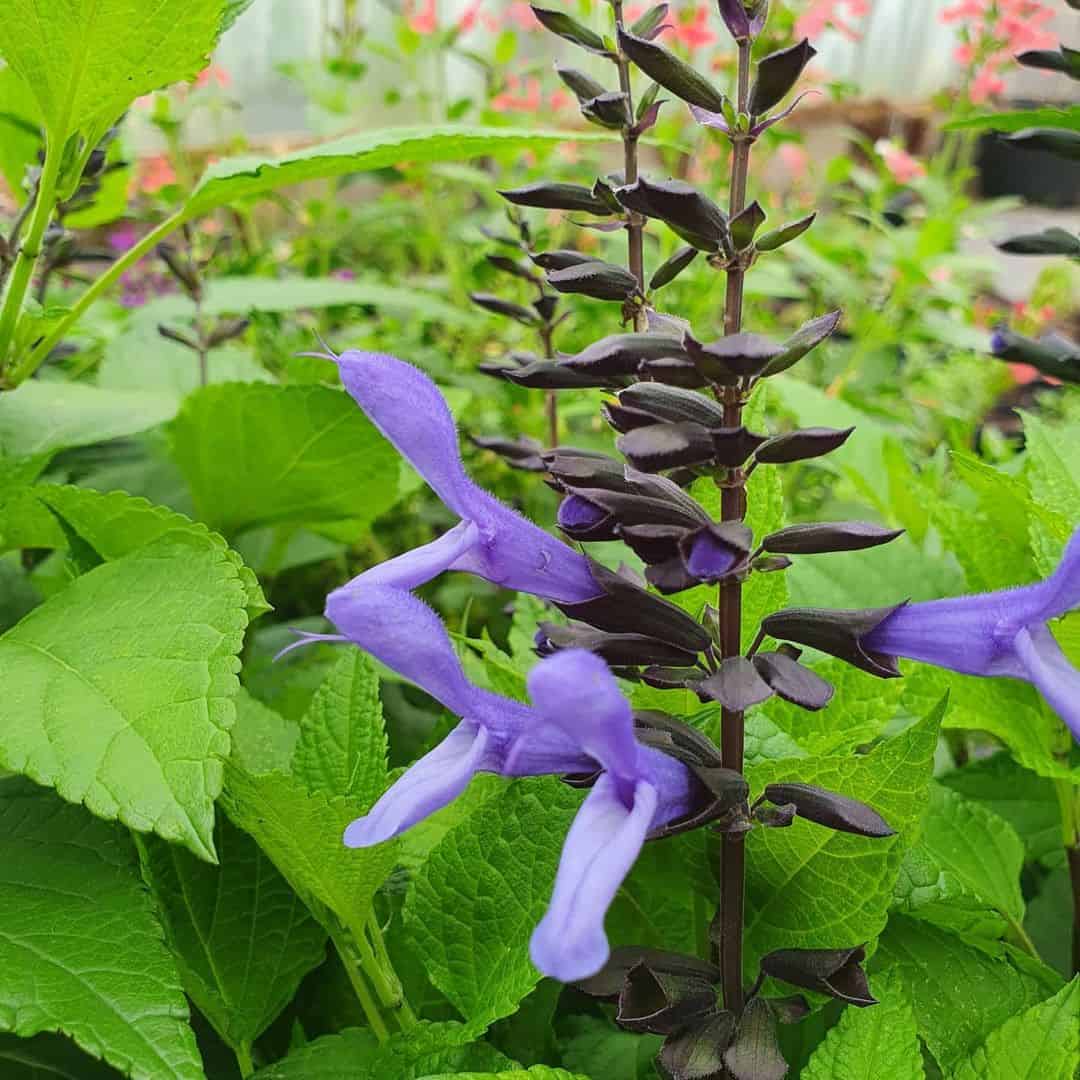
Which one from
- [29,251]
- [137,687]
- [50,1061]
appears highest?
[29,251]

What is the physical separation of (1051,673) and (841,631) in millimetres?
81

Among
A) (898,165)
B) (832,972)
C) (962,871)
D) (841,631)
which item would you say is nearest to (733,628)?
(841,631)

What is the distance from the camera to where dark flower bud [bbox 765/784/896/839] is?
44 centimetres

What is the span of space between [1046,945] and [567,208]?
53 cm

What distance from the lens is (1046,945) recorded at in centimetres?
70

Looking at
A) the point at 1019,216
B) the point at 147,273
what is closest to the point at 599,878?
the point at 147,273

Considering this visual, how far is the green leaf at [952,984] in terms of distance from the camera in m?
0.53

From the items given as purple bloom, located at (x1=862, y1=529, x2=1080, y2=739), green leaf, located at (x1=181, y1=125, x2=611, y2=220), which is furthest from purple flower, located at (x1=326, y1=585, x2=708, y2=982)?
green leaf, located at (x1=181, y1=125, x2=611, y2=220)

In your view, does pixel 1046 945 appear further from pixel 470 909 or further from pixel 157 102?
pixel 157 102

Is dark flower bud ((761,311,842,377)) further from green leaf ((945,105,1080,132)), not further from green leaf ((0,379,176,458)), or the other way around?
green leaf ((0,379,176,458))

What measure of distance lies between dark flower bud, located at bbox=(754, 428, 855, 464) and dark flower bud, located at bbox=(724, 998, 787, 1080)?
23 cm

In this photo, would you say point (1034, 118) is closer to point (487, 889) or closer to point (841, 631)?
point (841, 631)

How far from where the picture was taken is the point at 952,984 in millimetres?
545

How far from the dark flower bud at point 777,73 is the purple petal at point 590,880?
275mm
